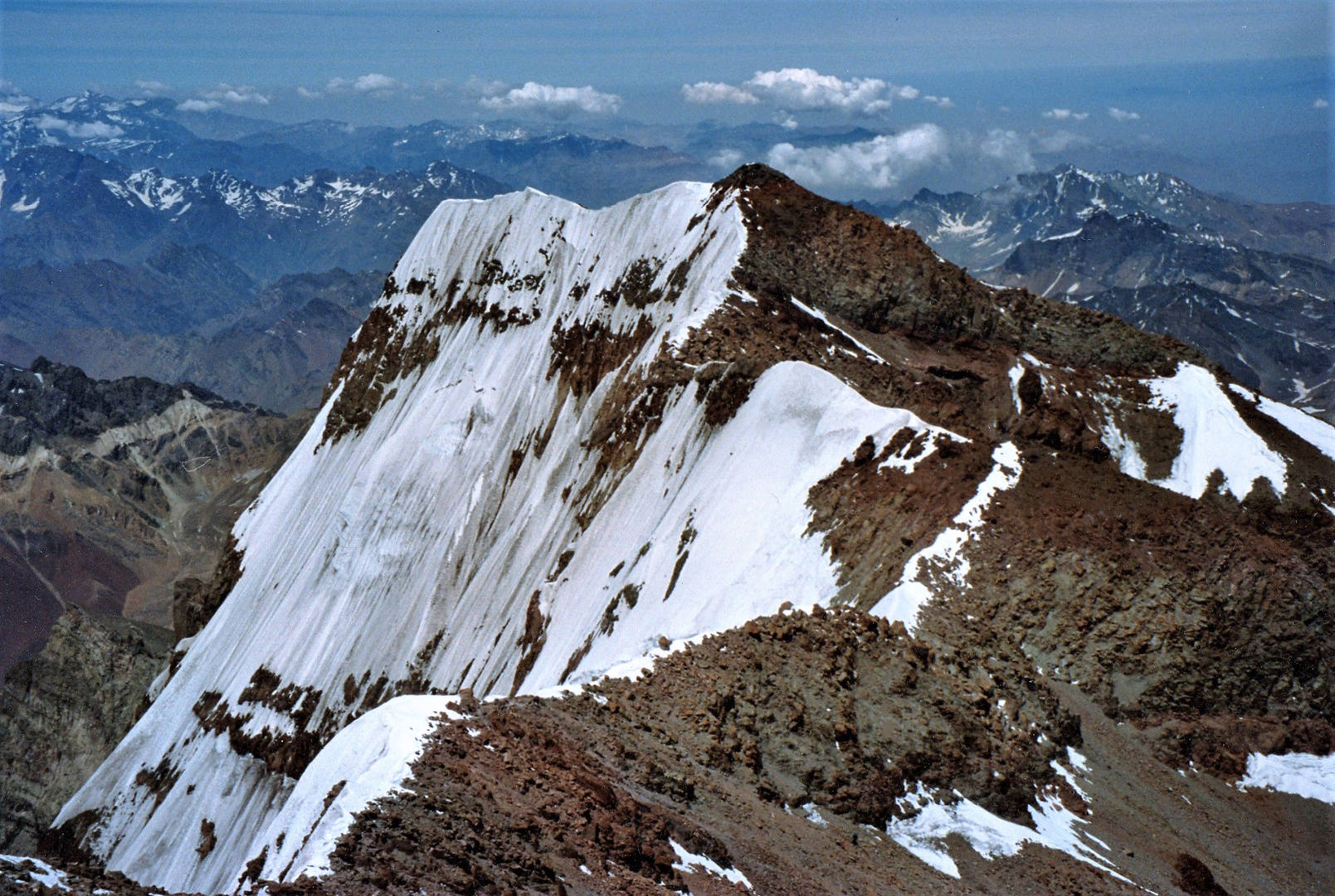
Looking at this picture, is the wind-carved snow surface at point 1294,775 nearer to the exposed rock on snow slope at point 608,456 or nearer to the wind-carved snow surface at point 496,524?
the exposed rock on snow slope at point 608,456

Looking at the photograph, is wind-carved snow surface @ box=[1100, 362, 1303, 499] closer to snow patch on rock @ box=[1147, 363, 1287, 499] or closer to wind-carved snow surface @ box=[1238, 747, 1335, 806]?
snow patch on rock @ box=[1147, 363, 1287, 499]

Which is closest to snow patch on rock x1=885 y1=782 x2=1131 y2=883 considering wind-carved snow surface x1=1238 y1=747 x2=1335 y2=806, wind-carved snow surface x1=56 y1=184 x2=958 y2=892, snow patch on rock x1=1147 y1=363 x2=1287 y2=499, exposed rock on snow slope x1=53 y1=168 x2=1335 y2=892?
wind-carved snow surface x1=1238 y1=747 x2=1335 y2=806

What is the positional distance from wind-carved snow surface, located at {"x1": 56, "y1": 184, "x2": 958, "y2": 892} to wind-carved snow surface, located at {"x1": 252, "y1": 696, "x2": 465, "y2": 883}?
14.4 metres

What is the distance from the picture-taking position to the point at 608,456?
4925 cm

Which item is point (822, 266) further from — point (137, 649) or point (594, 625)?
point (137, 649)

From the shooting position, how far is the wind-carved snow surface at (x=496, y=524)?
3603cm

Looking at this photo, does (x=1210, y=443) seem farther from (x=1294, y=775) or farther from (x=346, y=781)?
(x=346, y=781)

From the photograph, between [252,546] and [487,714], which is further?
[252,546]

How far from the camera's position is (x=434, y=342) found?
230ft

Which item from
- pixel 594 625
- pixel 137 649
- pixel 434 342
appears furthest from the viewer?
pixel 137 649

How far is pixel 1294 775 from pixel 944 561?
440 inches

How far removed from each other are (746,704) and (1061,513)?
13321mm

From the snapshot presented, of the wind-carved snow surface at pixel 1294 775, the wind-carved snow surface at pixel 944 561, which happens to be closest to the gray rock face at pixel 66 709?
the wind-carved snow surface at pixel 944 561

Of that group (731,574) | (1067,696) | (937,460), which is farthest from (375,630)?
(1067,696)
